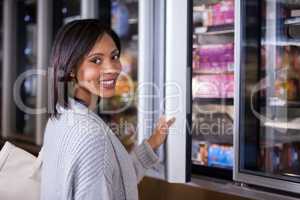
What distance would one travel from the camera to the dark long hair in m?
1.16

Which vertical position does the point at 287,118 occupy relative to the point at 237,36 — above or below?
below

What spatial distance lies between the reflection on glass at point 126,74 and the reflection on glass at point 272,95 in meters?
1.50

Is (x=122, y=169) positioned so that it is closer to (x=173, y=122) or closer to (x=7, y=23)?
(x=173, y=122)

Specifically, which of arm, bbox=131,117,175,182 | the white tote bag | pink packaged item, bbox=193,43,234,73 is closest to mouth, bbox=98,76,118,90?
arm, bbox=131,117,175,182

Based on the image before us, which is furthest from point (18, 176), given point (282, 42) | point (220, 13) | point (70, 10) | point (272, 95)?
point (70, 10)

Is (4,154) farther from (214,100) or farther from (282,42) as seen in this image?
(282,42)

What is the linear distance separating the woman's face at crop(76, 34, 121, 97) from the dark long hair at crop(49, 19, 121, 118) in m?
0.02

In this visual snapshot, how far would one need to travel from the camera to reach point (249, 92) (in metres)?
1.61

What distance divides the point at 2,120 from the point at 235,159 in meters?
2.24

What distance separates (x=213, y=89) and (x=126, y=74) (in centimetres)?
162

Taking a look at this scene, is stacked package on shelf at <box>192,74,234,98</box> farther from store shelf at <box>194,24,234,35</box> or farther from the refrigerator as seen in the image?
store shelf at <box>194,24,234,35</box>

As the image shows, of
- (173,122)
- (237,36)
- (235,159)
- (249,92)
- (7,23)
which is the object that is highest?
(7,23)

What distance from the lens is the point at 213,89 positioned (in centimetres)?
196

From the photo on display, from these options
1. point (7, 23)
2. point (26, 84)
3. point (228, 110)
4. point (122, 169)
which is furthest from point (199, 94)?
point (7, 23)
